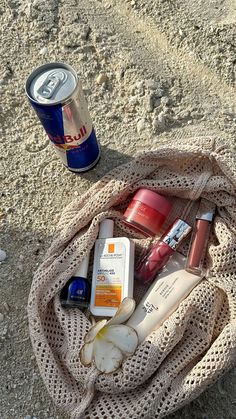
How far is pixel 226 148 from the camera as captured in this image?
1.49m

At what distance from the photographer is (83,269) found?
1455 mm

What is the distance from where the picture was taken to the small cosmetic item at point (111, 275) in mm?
1412

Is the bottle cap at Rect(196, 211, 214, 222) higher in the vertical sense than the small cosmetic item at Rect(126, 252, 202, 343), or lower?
higher

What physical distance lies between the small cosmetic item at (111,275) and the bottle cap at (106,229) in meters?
0.01

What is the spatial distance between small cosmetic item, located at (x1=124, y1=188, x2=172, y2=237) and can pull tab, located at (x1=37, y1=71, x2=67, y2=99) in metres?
0.34

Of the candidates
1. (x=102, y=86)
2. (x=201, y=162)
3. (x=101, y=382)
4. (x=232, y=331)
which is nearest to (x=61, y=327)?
(x=101, y=382)

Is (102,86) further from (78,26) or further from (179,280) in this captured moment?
(179,280)

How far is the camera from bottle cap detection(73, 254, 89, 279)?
4.75 feet

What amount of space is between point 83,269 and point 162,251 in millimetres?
207

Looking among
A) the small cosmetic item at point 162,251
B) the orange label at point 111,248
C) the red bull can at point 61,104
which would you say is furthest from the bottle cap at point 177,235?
the red bull can at point 61,104

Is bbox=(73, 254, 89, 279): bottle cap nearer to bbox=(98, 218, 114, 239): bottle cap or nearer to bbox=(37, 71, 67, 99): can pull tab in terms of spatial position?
bbox=(98, 218, 114, 239): bottle cap

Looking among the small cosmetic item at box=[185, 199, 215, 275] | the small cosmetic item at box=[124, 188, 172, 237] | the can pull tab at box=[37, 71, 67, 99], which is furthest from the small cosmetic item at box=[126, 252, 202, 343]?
the can pull tab at box=[37, 71, 67, 99]

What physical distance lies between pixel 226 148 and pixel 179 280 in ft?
1.21

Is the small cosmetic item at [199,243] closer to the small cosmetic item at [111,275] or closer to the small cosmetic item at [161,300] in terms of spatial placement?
the small cosmetic item at [161,300]
